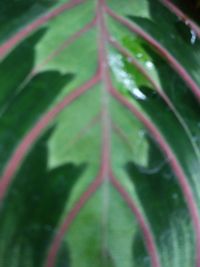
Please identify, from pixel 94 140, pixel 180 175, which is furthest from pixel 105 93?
pixel 180 175

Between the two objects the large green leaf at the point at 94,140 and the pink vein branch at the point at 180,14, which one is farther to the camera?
the pink vein branch at the point at 180,14

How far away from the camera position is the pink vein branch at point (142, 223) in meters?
0.89

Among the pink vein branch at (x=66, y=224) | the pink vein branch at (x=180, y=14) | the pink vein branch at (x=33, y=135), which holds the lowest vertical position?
the pink vein branch at (x=66, y=224)

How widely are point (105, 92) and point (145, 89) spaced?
0.24 ft

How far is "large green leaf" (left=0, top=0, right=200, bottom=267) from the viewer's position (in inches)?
34.4

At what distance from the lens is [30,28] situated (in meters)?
0.94

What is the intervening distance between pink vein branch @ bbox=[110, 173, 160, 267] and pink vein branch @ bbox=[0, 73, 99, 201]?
13cm

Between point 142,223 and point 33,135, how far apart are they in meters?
0.21

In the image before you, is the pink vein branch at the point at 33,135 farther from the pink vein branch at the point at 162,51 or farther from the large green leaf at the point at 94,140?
the pink vein branch at the point at 162,51

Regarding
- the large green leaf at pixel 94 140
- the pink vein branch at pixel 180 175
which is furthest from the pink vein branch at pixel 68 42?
the pink vein branch at pixel 180 175

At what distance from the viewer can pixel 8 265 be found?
0.87 meters

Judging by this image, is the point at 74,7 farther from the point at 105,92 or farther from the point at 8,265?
the point at 8,265

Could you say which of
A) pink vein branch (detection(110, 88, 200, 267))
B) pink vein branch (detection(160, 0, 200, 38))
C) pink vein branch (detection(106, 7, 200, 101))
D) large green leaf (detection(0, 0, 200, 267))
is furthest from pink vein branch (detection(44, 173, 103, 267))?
pink vein branch (detection(160, 0, 200, 38))

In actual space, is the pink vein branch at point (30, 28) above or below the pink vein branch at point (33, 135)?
above
